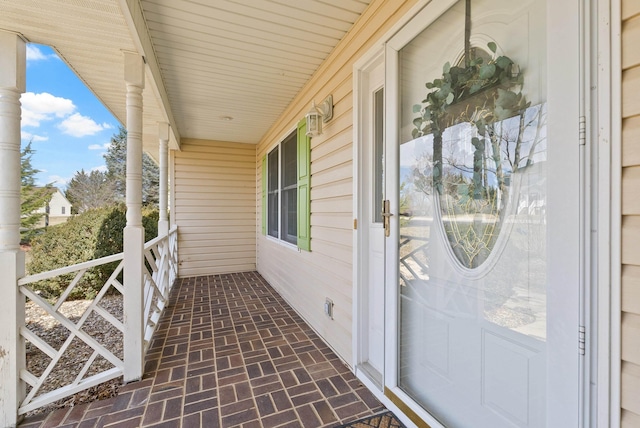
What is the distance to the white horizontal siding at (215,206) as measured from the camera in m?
5.58

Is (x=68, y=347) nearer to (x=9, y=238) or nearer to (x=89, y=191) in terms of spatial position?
(x=9, y=238)

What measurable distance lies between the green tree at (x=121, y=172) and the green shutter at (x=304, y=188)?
1617 cm

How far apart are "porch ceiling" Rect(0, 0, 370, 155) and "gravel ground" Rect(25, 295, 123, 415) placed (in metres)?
2.44

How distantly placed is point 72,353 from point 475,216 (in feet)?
11.7

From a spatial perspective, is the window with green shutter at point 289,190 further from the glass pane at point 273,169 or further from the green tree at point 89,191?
the green tree at point 89,191

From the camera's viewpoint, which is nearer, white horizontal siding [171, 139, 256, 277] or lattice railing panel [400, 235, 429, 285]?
lattice railing panel [400, 235, 429, 285]

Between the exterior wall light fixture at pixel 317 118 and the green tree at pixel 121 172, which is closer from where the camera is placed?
the exterior wall light fixture at pixel 317 118

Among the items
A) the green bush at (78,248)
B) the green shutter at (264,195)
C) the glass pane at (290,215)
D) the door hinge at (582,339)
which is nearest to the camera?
the door hinge at (582,339)

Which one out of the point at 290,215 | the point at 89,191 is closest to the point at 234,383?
the point at 290,215

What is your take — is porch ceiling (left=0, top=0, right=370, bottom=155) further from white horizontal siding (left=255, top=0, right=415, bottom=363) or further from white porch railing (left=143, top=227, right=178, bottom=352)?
white porch railing (left=143, top=227, right=178, bottom=352)

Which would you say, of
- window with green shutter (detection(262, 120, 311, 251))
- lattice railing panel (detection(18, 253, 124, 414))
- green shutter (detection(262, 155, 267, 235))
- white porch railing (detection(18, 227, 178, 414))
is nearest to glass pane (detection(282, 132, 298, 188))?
window with green shutter (detection(262, 120, 311, 251))

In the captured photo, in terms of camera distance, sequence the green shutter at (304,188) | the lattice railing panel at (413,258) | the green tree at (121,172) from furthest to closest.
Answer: the green tree at (121,172) < the green shutter at (304,188) < the lattice railing panel at (413,258)

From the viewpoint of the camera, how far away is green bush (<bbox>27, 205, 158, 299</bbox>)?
4.40m

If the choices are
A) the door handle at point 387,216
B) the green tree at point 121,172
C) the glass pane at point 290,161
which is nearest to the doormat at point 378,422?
the door handle at point 387,216
